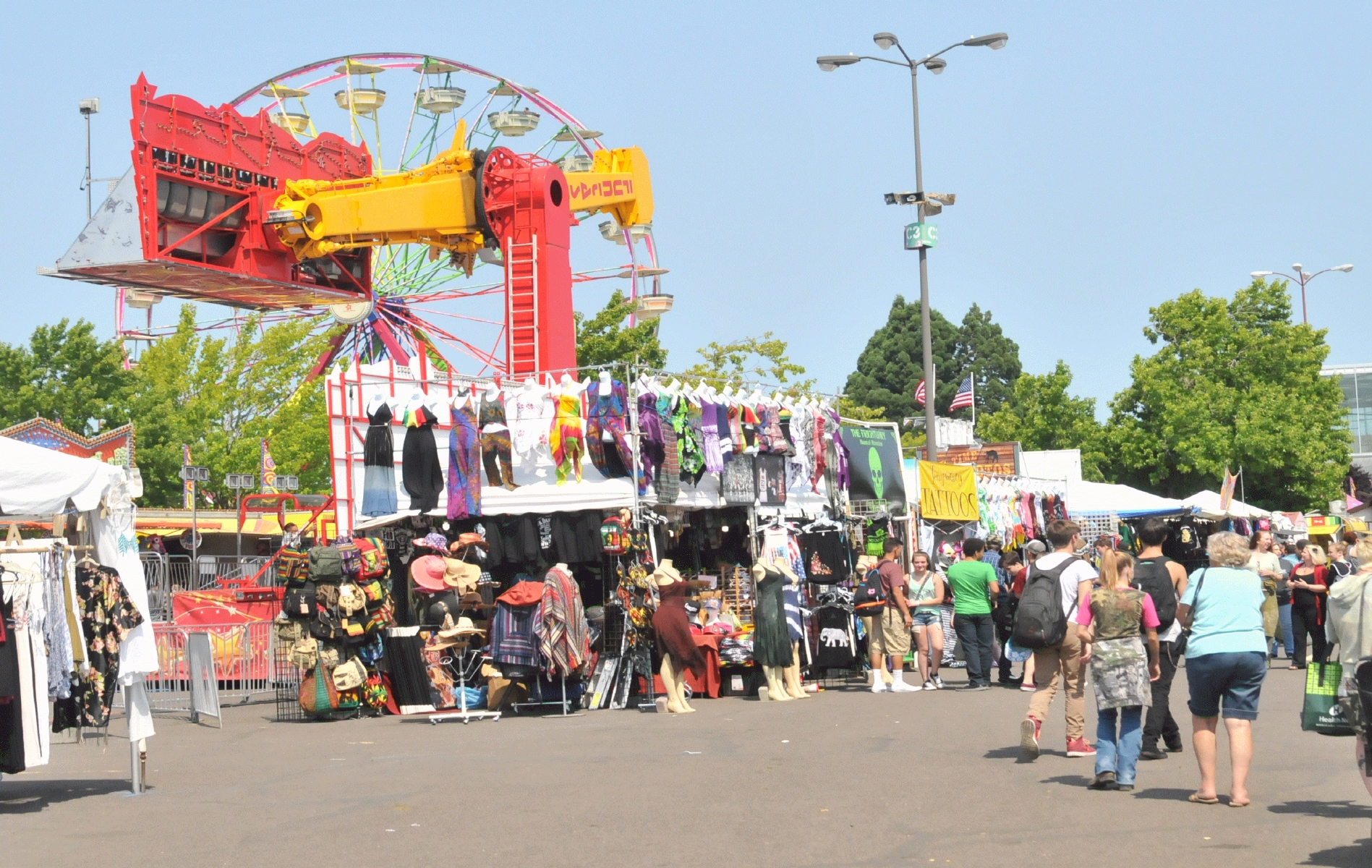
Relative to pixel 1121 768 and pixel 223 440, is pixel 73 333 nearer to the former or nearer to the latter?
pixel 223 440

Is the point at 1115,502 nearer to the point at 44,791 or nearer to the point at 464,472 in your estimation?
the point at 464,472

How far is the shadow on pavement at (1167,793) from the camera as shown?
9.95m

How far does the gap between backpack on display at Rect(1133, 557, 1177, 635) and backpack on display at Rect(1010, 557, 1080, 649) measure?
0.47 m

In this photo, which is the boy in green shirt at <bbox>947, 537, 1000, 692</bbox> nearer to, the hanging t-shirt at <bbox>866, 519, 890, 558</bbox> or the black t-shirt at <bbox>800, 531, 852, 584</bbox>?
the black t-shirt at <bbox>800, 531, 852, 584</bbox>

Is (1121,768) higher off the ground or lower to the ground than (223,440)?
lower

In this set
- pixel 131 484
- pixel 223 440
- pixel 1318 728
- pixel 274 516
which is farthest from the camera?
pixel 223 440

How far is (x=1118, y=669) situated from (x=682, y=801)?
289 cm

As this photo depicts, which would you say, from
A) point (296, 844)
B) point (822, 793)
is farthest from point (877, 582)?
point (296, 844)

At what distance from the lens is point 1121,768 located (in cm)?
1034

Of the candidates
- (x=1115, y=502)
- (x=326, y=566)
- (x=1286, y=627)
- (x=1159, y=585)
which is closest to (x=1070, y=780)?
(x=1159, y=585)

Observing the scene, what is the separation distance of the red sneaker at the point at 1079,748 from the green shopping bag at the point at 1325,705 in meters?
3.07

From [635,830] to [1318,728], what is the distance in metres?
3.86

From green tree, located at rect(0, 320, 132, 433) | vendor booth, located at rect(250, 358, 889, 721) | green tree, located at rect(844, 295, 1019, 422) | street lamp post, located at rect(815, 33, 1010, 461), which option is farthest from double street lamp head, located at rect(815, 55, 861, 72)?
green tree, located at rect(844, 295, 1019, 422)

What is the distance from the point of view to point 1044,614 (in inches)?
444
